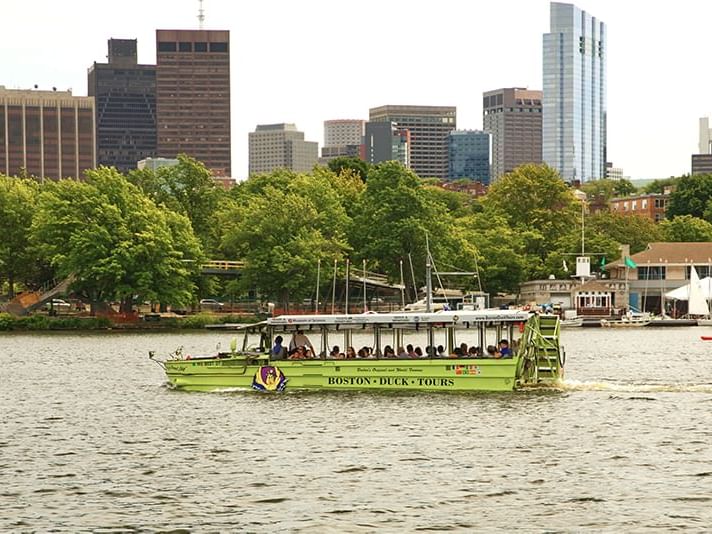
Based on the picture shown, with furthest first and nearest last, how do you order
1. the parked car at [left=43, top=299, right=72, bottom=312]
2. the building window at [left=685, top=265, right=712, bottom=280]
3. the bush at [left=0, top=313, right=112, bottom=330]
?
the building window at [left=685, top=265, right=712, bottom=280], the parked car at [left=43, top=299, right=72, bottom=312], the bush at [left=0, top=313, right=112, bottom=330]

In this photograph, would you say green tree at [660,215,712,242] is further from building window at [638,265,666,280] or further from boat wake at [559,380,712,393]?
boat wake at [559,380,712,393]

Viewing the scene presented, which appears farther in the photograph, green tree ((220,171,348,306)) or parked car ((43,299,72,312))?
parked car ((43,299,72,312))

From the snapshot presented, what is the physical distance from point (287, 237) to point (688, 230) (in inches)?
2652

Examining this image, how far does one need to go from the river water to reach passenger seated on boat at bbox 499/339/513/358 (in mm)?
1635

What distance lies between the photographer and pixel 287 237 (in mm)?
143125

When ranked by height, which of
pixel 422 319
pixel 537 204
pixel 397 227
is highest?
pixel 537 204

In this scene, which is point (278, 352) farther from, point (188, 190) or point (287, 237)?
point (188, 190)

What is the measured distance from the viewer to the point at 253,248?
14538 cm

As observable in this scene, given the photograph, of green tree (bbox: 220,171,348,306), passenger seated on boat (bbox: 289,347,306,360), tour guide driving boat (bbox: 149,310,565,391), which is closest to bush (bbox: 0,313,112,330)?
green tree (bbox: 220,171,348,306)

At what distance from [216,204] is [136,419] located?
114m

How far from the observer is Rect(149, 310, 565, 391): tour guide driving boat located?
186 ft

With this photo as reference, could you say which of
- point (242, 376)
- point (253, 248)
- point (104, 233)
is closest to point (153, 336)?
point (104, 233)

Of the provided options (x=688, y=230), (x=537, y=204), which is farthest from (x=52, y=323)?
(x=688, y=230)

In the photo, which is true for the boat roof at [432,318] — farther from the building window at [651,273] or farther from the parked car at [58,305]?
the building window at [651,273]
